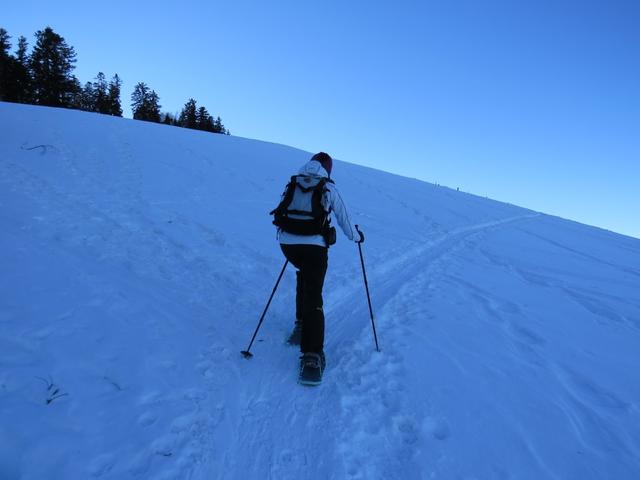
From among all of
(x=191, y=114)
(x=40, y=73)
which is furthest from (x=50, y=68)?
(x=191, y=114)

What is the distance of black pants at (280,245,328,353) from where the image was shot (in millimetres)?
3939

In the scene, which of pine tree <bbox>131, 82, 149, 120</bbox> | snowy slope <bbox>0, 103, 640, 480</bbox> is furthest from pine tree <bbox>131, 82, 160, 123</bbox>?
snowy slope <bbox>0, 103, 640, 480</bbox>

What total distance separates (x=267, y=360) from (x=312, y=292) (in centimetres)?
98

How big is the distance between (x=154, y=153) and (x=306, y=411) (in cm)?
1444

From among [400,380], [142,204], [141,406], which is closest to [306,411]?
[400,380]

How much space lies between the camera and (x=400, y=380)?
3865 millimetres

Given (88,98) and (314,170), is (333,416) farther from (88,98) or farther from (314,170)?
(88,98)

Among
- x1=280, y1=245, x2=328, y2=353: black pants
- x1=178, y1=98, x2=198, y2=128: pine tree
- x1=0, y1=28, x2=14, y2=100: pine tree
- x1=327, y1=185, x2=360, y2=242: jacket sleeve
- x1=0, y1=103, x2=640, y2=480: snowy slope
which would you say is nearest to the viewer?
x1=0, y1=103, x2=640, y2=480: snowy slope

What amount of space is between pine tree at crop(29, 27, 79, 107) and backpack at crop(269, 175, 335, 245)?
49.0 meters

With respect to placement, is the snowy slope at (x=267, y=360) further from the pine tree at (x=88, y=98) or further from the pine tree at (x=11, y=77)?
the pine tree at (x=88, y=98)

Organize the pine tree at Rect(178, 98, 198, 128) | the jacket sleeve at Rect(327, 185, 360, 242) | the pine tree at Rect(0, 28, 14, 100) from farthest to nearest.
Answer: the pine tree at Rect(178, 98, 198, 128) → the pine tree at Rect(0, 28, 14, 100) → the jacket sleeve at Rect(327, 185, 360, 242)

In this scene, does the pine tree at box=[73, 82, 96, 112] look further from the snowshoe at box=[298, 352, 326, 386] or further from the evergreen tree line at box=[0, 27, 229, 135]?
the snowshoe at box=[298, 352, 326, 386]

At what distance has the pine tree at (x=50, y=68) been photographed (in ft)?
128

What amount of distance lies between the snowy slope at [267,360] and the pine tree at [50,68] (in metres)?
40.6
